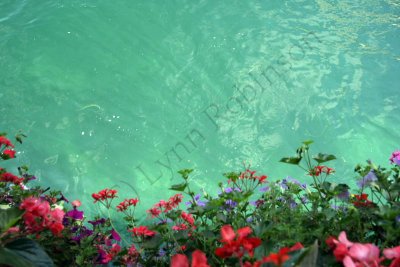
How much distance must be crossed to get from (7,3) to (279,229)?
24.5 ft

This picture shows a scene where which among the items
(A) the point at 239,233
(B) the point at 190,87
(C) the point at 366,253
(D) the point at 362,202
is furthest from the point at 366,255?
(B) the point at 190,87

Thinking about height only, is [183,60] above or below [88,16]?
below

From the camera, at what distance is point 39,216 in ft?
3.18

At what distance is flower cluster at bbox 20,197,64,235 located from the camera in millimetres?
930

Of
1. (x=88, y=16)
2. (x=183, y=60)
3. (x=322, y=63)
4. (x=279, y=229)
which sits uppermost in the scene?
(x=279, y=229)

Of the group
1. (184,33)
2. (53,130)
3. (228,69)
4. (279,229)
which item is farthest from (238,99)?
(279,229)

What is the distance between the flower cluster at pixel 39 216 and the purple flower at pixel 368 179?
1.02 metres

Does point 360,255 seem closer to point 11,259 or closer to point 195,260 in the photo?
point 195,260

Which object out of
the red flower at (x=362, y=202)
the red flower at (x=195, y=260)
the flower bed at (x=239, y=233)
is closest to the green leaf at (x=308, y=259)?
the flower bed at (x=239, y=233)

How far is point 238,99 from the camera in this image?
6.30 metres

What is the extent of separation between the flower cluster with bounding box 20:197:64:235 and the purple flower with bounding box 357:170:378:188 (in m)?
1.02

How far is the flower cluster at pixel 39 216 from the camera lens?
93 centimetres

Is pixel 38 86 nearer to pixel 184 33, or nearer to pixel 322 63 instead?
pixel 184 33

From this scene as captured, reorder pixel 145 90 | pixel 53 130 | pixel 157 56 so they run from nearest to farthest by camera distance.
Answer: pixel 53 130, pixel 145 90, pixel 157 56
